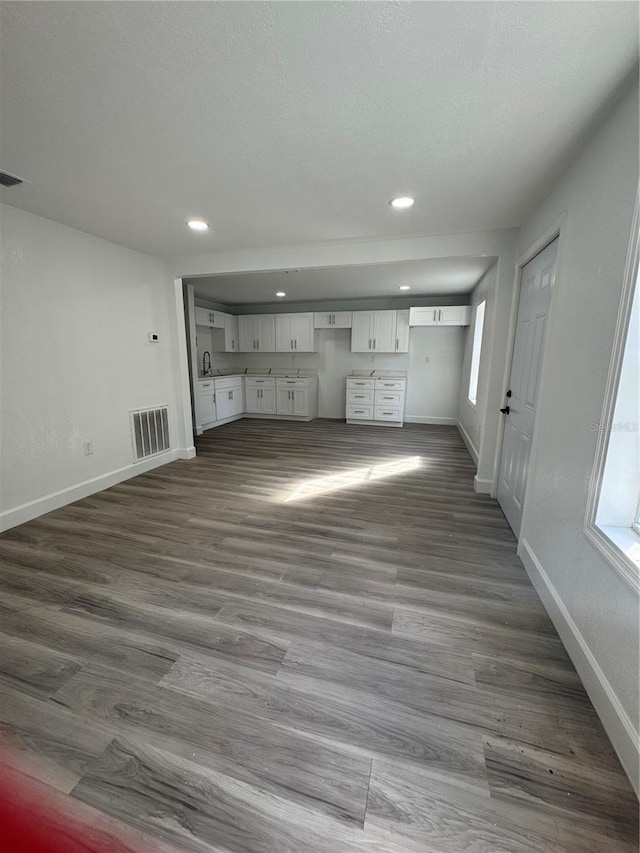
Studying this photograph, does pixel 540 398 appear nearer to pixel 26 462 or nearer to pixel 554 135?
pixel 554 135

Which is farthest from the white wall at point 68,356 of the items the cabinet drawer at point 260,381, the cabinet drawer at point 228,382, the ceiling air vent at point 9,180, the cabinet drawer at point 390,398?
the cabinet drawer at point 390,398

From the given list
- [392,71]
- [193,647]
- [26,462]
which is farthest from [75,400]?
[392,71]

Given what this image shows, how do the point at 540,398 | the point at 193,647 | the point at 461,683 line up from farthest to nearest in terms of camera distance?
the point at 540,398
the point at 193,647
the point at 461,683

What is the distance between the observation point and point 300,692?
54.5 inches

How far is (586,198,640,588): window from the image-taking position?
4.24ft

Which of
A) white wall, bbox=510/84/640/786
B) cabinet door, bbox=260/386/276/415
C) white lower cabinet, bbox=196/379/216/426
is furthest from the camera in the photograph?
cabinet door, bbox=260/386/276/415

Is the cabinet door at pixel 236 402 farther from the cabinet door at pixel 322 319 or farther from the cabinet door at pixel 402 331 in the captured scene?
the cabinet door at pixel 402 331

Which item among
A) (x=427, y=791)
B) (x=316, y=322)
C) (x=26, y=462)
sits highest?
(x=316, y=322)

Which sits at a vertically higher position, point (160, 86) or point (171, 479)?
point (160, 86)

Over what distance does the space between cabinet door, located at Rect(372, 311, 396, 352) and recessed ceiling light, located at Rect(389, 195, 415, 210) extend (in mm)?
3852

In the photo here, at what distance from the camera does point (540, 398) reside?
2141mm

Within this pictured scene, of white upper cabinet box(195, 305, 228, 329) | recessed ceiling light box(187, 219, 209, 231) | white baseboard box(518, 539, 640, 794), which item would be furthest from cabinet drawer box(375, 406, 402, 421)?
white baseboard box(518, 539, 640, 794)

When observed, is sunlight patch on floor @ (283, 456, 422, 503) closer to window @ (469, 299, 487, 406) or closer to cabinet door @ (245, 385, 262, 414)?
window @ (469, 299, 487, 406)

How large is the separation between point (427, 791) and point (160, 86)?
8.98 ft
